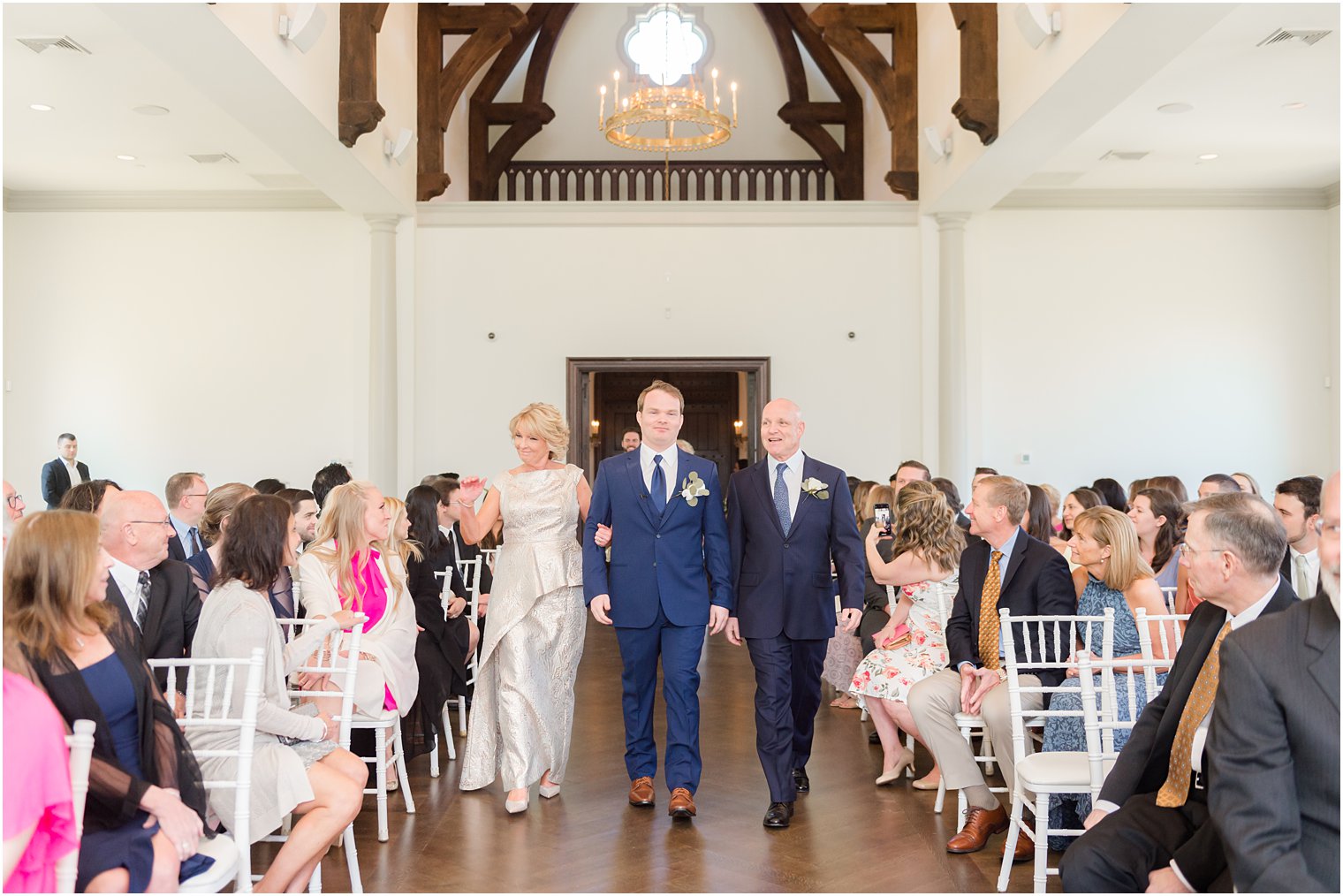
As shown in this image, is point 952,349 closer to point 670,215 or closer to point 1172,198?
point 1172,198

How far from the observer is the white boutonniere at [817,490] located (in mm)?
4535

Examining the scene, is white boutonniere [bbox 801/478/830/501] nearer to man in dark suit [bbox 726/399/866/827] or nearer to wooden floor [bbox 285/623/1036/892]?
man in dark suit [bbox 726/399/866/827]

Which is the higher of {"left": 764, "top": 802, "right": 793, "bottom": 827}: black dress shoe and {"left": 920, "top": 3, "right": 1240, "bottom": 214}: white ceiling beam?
{"left": 920, "top": 3, "right": 1240, "bottom": 214}: white ceiling beam

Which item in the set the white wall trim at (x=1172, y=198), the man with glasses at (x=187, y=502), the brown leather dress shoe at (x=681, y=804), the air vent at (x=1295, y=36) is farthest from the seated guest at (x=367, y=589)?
the white wall trim at (x=1172, y=198)

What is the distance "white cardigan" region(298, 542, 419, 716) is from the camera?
428 cm

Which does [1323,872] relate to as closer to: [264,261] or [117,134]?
[117,134]

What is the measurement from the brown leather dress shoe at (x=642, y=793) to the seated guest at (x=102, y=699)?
2165 millimetres

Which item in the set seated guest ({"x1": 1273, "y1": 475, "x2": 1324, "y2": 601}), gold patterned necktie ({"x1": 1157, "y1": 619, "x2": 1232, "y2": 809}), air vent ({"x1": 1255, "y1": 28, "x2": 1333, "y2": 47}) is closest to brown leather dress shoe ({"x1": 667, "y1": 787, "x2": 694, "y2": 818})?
gold patterned necktie ({"x1": 1157, "y1": 619, "x2": 1232, "y2": 809})

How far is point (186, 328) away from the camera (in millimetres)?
11289

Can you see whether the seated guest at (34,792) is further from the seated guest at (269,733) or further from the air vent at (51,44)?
the air vent at (51,44)

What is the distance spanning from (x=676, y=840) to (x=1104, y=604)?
1.77 m

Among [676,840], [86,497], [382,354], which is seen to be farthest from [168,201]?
[676,840]

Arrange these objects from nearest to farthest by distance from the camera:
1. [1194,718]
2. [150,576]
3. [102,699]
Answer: [102,699]
[1194,718]
[150,576]

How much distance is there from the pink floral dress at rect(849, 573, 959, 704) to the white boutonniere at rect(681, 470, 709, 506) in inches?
42.7
